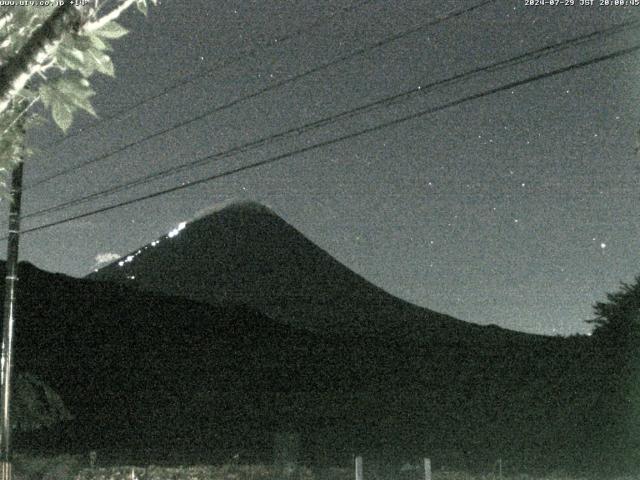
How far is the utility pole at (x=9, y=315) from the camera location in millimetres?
17141

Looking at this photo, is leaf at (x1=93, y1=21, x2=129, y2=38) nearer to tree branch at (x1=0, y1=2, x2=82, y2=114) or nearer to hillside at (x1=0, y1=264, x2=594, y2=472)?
tree branch at (x1=0, y1=2, x2=82, y2=114)

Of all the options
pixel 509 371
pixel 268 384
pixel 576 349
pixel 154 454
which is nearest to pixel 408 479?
pixel 154 454

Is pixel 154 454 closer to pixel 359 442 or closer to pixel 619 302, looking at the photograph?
pixel 359 442

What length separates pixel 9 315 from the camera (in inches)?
704

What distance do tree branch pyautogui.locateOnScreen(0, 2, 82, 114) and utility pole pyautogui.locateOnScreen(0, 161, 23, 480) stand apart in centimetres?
1225

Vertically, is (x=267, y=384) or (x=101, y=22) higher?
(x=267, y=384)

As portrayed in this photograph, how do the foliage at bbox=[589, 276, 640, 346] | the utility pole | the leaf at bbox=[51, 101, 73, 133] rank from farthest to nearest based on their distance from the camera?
the foliage at bbox=[589, 276, 640, 346], the utility pole, the leaf at bbox=[51, 101, 73, 133]

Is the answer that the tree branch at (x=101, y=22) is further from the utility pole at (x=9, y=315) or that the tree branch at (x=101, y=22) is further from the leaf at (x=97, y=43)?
the utility pole at (x=9, y=315)

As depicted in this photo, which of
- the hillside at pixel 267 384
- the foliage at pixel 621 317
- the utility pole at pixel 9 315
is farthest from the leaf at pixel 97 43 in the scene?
the foliage at pixel 621 317

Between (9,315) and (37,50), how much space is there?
44.4 ft

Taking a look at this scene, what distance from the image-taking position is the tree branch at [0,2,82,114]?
5270mm

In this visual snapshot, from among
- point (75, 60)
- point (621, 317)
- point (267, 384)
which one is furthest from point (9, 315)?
point (267, 384)

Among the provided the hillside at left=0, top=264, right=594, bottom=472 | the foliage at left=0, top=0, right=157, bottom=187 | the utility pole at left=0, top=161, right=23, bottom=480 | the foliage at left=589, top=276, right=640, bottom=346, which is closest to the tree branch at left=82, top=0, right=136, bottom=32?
the foliage at left=0, top=0, right=157, bottom=187

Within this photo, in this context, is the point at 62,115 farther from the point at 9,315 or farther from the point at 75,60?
the point at 9,315
